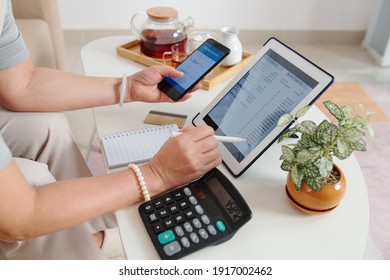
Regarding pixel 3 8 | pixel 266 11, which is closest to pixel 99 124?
pixel 3 8

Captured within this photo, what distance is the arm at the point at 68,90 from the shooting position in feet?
2.96

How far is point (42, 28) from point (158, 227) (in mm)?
1187

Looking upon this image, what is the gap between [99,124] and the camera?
2.91 feet

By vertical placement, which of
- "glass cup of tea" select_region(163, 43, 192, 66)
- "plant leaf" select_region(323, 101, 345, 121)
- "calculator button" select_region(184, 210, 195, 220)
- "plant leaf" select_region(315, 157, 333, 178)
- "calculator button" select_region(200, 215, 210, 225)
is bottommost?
"calculator button" select_region(200, 215, 210, 225)

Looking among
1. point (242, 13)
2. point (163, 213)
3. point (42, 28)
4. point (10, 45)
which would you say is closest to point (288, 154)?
point (163, 213)

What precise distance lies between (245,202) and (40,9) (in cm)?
132

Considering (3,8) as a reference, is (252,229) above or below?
below

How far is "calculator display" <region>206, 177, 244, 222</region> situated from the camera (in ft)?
2.12

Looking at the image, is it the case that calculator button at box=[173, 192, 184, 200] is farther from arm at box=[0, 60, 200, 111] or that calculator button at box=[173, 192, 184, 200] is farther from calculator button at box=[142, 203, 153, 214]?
arm at box=[0, 60, 200, 111]

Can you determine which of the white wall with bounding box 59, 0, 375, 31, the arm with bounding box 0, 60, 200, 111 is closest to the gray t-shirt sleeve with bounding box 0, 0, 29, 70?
the arm with bounding box 0, 60, 200, 111

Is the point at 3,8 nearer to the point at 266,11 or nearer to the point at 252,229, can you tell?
the point at 252,229

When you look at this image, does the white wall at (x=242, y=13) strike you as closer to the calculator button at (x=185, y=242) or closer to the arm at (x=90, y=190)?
the arm at (x=90, y=190)

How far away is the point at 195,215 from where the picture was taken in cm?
64

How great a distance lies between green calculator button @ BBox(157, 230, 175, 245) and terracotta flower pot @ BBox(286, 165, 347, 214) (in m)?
0.22
